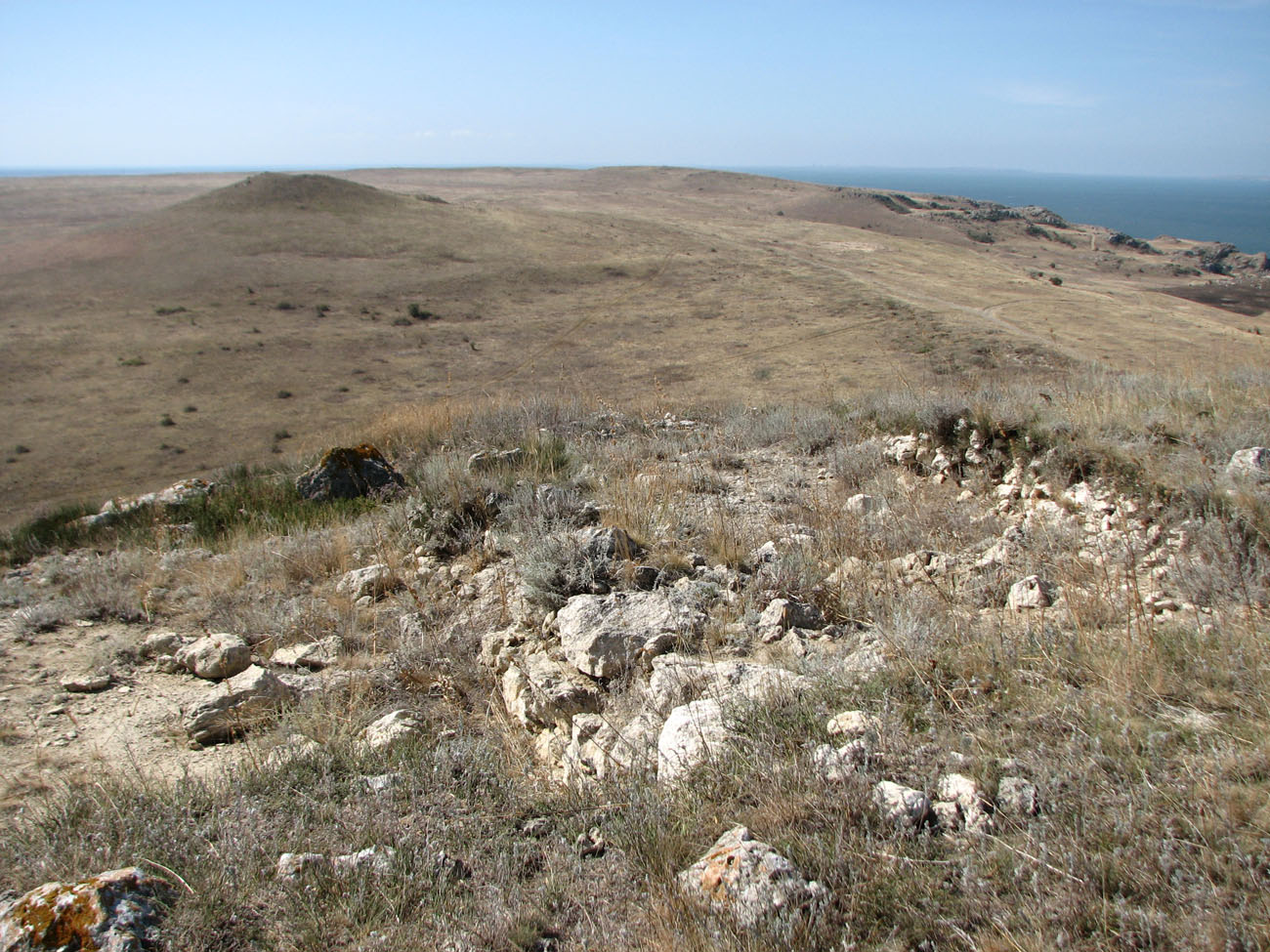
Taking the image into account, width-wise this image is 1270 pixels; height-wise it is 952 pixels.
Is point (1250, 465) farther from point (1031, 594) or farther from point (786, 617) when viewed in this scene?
point (786, 617)

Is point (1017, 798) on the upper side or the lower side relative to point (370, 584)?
upper

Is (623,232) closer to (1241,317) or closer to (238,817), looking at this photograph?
(1241,317)

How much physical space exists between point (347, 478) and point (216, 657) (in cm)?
324

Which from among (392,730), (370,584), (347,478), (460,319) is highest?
(392,730)

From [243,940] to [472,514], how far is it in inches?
141

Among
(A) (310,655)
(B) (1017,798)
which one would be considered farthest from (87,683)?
(B) (1017,798)

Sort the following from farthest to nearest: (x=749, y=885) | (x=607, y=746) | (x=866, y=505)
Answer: (x=866, y=505) < (x=607, y=746) < (x=749, y=885)

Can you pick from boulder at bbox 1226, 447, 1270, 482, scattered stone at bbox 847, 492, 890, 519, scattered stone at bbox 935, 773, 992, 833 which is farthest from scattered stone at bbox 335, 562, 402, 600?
boulder at bbox 1226, 447, 1270, 482

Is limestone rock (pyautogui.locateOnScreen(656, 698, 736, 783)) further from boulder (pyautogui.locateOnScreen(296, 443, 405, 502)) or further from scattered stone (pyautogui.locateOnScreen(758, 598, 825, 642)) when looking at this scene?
boulder (pyautogui.locateOnScreen(296, 443, 405, 502))

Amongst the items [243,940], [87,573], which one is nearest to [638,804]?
[243,940]

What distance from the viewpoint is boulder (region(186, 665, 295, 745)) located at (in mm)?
3273

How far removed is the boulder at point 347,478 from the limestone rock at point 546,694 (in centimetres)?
379

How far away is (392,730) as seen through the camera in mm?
3020

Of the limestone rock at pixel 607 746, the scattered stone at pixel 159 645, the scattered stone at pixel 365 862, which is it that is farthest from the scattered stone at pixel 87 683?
the limestone rock at pixel 607 746
